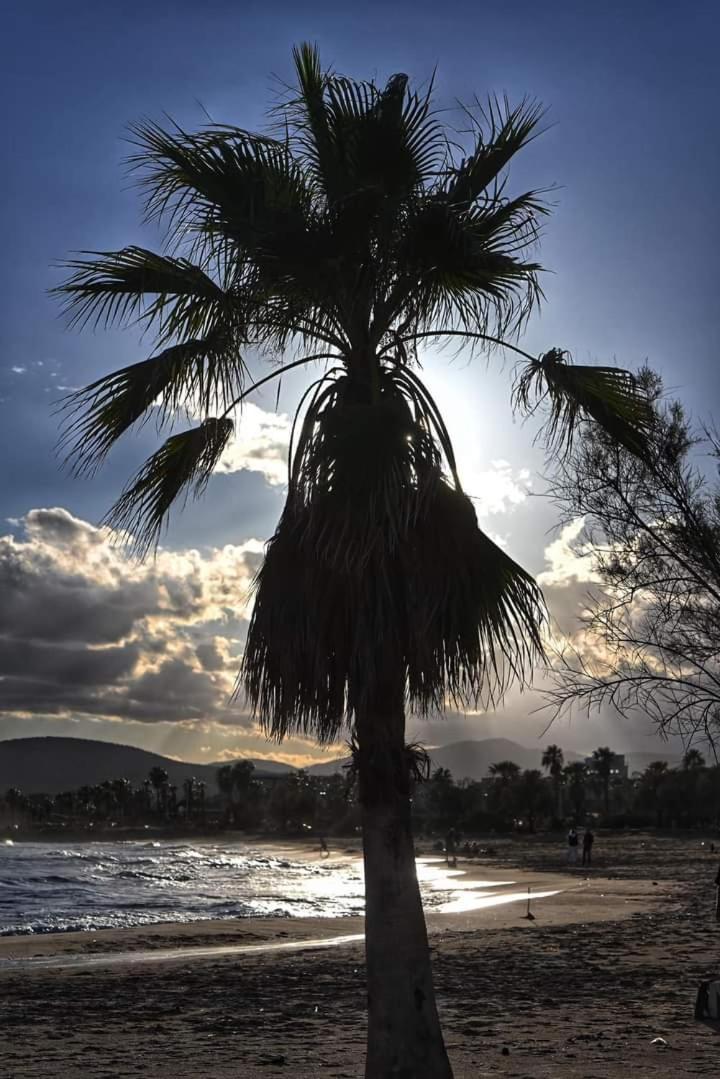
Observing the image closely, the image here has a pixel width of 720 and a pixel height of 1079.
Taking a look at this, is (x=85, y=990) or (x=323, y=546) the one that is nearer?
(x=323, y=546)

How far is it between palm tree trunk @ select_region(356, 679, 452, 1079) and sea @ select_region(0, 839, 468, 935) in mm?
25556

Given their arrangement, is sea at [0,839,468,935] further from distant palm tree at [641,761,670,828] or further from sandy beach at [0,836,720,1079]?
distant palm tree at [641,761,670,828]

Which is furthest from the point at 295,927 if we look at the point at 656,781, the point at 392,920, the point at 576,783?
the point at 576,783

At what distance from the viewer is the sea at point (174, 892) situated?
34469mm

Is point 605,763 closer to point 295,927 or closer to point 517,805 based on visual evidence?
point 517,805

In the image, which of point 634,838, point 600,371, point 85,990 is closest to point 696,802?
point 634,838

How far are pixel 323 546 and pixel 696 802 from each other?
343ft

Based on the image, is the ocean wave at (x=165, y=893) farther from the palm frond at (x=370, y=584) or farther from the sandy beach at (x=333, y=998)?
the palm frond at (x=370, y=584)

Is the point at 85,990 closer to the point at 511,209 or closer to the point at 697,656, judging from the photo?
the point at 697,656

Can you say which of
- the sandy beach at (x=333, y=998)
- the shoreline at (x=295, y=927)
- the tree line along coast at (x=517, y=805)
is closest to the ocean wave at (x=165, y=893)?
the shoreline at (x=295, y=927)

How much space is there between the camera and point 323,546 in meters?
6.82

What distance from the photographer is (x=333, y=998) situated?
13594mm

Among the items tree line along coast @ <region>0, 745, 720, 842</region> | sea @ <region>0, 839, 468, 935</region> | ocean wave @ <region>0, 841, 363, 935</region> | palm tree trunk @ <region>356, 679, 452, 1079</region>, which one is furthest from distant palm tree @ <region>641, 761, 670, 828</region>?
palm tree trunk @ <region>356, 679, 452, 1079</region>

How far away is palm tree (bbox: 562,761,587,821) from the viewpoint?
5276 inches
